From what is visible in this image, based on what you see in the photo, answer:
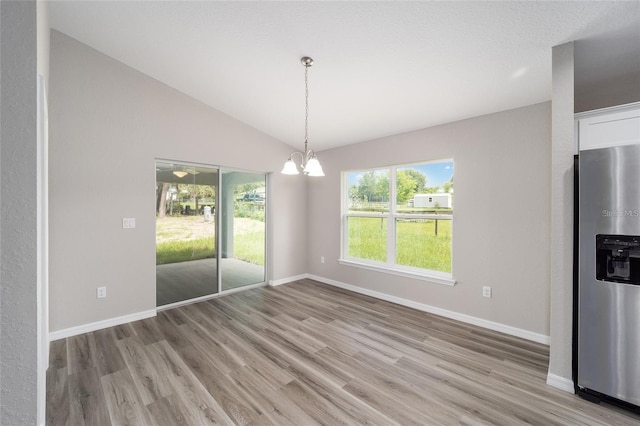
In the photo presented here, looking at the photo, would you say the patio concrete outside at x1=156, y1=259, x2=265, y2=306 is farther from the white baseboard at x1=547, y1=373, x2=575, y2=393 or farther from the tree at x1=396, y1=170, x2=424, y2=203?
the white baseboard at x1=547, y1=373, x2=575, y2=393

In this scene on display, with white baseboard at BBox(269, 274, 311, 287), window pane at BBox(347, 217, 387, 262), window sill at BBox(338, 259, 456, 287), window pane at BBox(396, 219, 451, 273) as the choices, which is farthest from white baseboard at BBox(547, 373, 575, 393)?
white baseboard at BBox(269, 274, 311, 287)

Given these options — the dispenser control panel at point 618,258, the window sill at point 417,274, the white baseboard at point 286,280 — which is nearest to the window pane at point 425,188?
the window sill at point 417,274

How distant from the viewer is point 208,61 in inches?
113

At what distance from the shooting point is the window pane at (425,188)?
3480mm

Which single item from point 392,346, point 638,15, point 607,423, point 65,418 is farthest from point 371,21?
point 65,418

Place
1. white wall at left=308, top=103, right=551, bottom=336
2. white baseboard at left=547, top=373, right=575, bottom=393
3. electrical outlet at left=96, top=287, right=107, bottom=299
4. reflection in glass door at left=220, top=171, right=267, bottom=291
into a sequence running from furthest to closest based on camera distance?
reflection in glass door at left=220, top=171, right=267, bottom=291, electrical outlet at left=96, top=287, right=107, bottom=299, white wall at left=308, top=103, right=551, bottom=336, white baseboard at left=547, top=373, right=575, bottom=393

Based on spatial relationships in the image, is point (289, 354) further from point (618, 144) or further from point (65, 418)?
point (618, 144)

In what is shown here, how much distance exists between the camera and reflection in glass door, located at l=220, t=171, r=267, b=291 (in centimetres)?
418

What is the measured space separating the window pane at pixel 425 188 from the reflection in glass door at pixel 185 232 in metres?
2.88

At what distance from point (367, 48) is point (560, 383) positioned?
317cm

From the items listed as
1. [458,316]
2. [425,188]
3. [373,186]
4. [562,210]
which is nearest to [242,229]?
[373,186]

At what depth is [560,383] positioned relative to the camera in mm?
2041

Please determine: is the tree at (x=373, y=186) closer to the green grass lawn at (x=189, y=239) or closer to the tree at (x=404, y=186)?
the tree at (x=404, y=186)

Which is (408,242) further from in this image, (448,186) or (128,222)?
(128,222)
